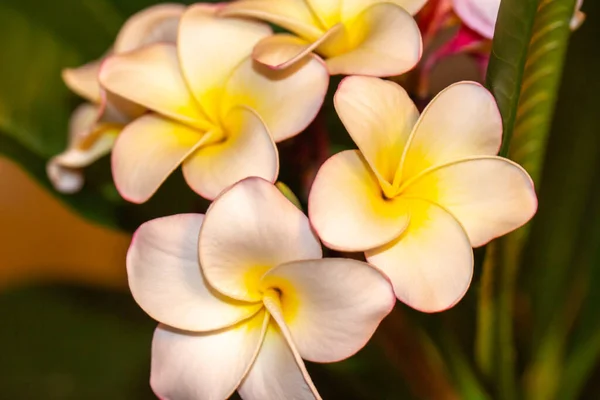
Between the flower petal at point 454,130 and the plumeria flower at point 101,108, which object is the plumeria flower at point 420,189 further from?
the plumeria flower at point 101,108

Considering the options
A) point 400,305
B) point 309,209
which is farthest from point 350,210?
point 400,305

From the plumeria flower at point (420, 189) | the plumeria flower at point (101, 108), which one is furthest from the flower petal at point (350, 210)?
the plumeria flower at point (101, 108)

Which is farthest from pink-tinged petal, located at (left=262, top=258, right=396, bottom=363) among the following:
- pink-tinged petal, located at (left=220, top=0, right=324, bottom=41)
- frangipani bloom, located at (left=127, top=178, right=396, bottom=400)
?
pink-tinged petal, located at (left=220, top=0, right=324, bottom=41)

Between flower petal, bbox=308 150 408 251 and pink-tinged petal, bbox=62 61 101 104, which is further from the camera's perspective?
pink-tinged petal, bbox=62 61 101 104

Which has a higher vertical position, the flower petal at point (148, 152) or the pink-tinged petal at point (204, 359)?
the flower petal at point (148, 152)

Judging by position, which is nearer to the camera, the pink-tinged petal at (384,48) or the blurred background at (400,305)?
the pink-tinged petal at (384,48)

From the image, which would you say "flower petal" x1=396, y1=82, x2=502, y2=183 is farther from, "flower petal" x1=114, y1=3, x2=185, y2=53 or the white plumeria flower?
"flower petal" x1=114, y1=3, x2=185, y2=53
